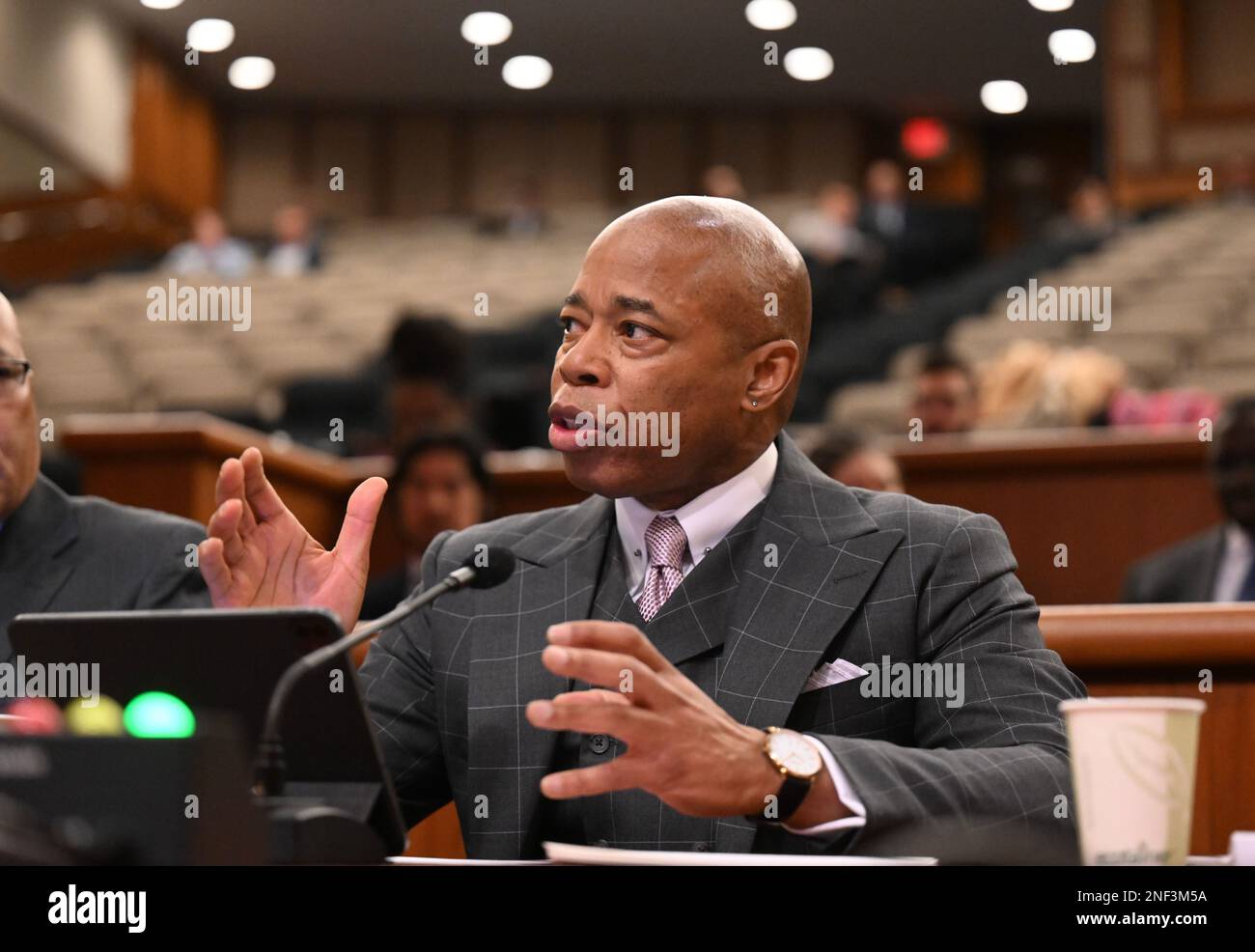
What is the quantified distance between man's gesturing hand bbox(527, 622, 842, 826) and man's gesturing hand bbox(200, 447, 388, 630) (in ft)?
1.24

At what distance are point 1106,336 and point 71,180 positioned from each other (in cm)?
680

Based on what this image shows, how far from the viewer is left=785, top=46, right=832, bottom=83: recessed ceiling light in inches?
436

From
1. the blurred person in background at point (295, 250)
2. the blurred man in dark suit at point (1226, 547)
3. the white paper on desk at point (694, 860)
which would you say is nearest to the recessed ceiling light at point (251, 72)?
the blurred person in background at point (295, 250)

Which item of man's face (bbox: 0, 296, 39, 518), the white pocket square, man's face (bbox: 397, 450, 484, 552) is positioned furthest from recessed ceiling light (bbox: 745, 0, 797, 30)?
the white pocket square

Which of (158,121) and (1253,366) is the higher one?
(158,121)

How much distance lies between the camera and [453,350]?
3.92 meters

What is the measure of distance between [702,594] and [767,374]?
0.76ft

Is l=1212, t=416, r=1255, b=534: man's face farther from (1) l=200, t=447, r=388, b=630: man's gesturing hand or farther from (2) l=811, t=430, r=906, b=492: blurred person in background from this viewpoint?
(1) l=200, t=447, r=388, b=630: man's gesturing hand

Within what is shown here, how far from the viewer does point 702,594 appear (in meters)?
1.48

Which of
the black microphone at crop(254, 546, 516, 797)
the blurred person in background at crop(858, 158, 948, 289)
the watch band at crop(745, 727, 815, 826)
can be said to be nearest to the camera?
the black microphone at crop(254, 546, 516, 797)

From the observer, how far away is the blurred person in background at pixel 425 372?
375cm

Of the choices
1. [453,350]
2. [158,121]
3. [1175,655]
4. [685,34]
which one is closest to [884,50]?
[685,34]

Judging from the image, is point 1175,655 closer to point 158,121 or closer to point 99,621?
point 99,621

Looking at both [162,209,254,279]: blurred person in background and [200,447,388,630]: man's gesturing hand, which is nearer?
[200,447,388,630]: man's gesturing hand
